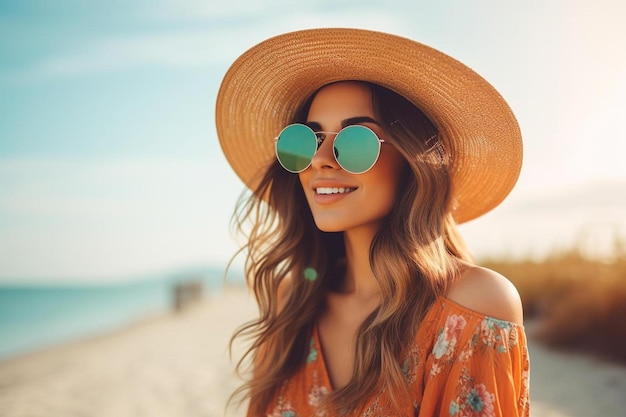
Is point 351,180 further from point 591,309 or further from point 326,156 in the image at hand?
point 591,309

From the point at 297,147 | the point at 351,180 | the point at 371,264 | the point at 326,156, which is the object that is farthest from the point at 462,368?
the point at 297,147

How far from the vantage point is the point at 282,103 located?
3.04m

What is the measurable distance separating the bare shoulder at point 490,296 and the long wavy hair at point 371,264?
0.12 metres

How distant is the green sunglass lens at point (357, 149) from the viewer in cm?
229

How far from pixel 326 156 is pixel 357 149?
0.18m

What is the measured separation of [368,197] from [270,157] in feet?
3.48

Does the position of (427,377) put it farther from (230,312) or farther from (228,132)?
(230,312)

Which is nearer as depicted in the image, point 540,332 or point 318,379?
point 318,379

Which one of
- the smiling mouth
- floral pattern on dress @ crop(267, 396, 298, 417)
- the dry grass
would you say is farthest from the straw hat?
the dry grass

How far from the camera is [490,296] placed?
199cm

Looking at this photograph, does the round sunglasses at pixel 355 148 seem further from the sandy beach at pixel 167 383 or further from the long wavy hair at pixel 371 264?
the sandy beach at pixel 167 383

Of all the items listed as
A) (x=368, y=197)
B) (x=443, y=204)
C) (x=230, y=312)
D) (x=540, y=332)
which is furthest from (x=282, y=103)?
(x=230, y=312)

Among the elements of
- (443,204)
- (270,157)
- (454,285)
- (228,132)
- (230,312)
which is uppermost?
(228,132)

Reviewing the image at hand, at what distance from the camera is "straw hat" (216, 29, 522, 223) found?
2354 mm
